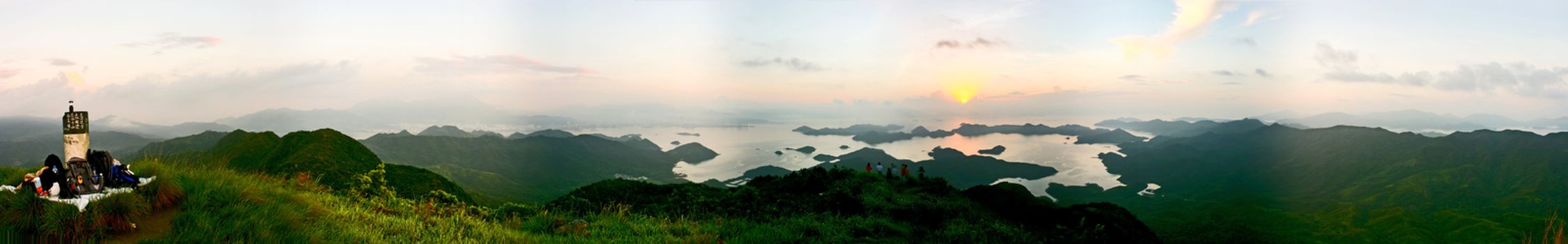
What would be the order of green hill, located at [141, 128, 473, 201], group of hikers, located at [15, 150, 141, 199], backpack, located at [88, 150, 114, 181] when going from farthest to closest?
green hill, located at [141, 128, 473, 201], backpack, located at [88, 150, 114, 181], group of hikers, located at [15, 150, 141, 199]

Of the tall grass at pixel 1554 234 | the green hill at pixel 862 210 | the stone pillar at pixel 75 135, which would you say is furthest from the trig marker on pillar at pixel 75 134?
the tall grass at pixel 1554 234

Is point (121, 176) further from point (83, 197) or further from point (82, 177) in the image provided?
point (83, 197)

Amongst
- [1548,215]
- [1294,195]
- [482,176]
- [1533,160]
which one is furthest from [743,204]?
[1533,160]

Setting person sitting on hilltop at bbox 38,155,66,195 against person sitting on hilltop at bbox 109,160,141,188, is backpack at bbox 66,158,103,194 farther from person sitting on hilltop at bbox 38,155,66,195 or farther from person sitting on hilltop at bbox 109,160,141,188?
person sitting on hilltop at bbox 109,160,141,188

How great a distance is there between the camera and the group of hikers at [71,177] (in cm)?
948

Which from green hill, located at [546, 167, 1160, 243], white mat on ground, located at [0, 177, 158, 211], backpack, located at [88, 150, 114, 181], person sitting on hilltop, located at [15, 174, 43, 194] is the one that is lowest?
Result: green hill, located at [546, 167, 1160, 243]

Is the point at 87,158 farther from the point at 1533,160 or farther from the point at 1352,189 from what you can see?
the point at 1533,160

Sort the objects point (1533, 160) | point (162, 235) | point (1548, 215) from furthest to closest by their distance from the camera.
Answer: point (1533, 160), point (1548, 215), point (162, 235)

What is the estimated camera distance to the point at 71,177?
9.55m

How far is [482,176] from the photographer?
59.9 m

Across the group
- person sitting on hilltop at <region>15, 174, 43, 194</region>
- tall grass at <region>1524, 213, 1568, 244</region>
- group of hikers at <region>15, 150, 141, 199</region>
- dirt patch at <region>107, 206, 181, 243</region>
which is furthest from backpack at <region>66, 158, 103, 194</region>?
tall grass at <region>1524, 213, 1568, 244</region>

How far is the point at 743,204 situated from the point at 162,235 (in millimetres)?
10530

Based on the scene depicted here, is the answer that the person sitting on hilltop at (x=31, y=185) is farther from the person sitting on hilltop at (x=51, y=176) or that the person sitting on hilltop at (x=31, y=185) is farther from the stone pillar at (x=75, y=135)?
the stone pillar at (x=75, y=135)

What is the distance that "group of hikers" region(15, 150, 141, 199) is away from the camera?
9477 millimetres
